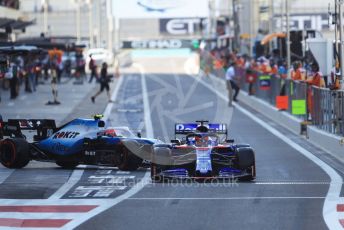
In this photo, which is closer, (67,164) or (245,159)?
(245,159)

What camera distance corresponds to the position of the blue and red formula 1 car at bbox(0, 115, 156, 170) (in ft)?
66.6

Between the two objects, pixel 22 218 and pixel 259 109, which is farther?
pixel 259 109

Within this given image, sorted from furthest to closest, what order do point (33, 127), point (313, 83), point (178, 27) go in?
point (178, 27), point (313, 83), point (33, 127)

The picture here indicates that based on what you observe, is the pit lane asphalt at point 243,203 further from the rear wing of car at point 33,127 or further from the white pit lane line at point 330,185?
the rear wing of car at point 33,127

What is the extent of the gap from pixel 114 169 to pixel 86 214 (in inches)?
240

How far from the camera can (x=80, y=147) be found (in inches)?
819

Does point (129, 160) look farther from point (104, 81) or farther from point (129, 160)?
point (104, 81)

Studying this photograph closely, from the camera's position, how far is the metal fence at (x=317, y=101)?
24081 mm

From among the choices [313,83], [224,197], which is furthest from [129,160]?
[313,83]

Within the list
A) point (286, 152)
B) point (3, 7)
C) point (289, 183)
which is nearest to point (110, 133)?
point (289, 183)

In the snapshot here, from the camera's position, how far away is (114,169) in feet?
68.7

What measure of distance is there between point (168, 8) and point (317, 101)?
77404 mm

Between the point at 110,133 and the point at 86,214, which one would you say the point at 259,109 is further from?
the point at 86,214

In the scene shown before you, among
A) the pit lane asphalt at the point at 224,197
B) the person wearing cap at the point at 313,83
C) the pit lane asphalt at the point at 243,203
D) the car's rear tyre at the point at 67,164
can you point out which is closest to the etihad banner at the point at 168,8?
the person wearing cap at the point at 313,83
